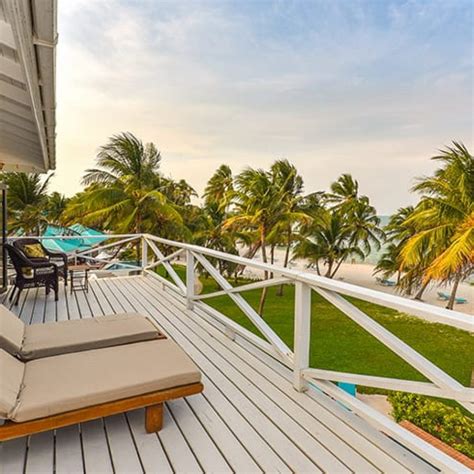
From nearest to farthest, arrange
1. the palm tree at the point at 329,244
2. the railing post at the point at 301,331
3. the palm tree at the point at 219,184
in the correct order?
1. the railing post at the point at 301,331
2. the palm tree at the point at 329,244
3. the palm tree at the point at 219,184

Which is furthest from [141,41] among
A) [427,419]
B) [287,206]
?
A: [287,206]


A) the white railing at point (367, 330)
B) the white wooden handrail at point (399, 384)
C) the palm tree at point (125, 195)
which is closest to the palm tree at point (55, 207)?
the palm tree at point (125, 195)

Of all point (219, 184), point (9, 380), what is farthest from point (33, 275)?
point (219, 184)

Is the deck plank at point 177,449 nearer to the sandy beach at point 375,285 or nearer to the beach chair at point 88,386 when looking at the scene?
the beach chair at point 88,386

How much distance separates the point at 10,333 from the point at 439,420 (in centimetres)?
737

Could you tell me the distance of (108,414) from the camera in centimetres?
192

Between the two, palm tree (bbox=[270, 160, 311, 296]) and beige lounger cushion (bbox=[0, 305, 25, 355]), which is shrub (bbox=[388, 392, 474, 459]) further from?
palm tree (bbox=[270, 160, 311, 296])

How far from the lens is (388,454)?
1859mm

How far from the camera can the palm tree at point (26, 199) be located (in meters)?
18.9

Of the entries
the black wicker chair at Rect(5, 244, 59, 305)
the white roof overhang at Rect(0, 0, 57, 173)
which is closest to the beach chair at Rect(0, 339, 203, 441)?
the white roof overhang at Rect(0, 0, 57, 173)

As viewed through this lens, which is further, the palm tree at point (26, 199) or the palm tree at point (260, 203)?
the palm tree at point (26, 199)

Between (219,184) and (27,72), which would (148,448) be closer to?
(27,72)

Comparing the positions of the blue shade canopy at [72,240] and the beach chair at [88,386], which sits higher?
the beach chair at [88,386]

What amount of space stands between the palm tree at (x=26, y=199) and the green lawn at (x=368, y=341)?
11.6 meters
